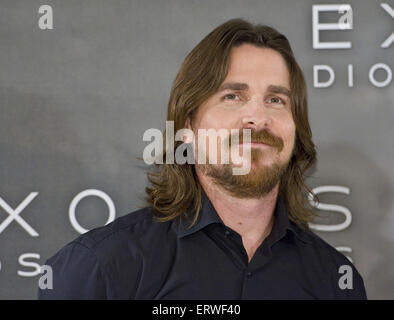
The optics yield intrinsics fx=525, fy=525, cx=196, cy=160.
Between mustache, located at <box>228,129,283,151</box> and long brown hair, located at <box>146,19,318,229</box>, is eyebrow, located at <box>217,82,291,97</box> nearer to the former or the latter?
long brown hair, located at <box>146,19,318,229</box>

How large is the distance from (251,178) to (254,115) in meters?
0.19

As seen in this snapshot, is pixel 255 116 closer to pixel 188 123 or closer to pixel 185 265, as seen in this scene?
pixel 188 123

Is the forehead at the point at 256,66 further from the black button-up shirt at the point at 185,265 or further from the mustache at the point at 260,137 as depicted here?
the black button-up shirt at the point at 185,265

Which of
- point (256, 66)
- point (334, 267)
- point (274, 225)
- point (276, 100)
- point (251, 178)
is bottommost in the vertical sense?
point (334, 267)

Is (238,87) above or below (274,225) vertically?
above

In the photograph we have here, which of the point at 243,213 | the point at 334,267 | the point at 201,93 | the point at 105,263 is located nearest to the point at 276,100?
the point at 201,93

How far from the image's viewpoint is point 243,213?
5.14 feet

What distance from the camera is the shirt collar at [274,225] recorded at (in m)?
1.48

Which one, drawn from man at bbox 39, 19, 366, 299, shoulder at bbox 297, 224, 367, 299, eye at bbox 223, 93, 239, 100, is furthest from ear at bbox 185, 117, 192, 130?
shoulder at bbox 297, 224, 367, 299

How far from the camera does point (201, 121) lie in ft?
5.17

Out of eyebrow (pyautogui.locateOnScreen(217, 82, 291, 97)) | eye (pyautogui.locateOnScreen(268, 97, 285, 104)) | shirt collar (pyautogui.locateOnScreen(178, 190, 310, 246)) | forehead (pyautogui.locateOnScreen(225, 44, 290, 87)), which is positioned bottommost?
shirt collar (pyautogui.locateOnScreen(178, 190, 310, 246))

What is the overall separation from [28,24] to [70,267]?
1034 millimetres

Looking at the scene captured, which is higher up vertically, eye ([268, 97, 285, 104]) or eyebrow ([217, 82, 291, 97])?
eyebrow ([217, 82, 291, 97])

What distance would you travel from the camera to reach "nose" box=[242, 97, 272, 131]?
151cm
